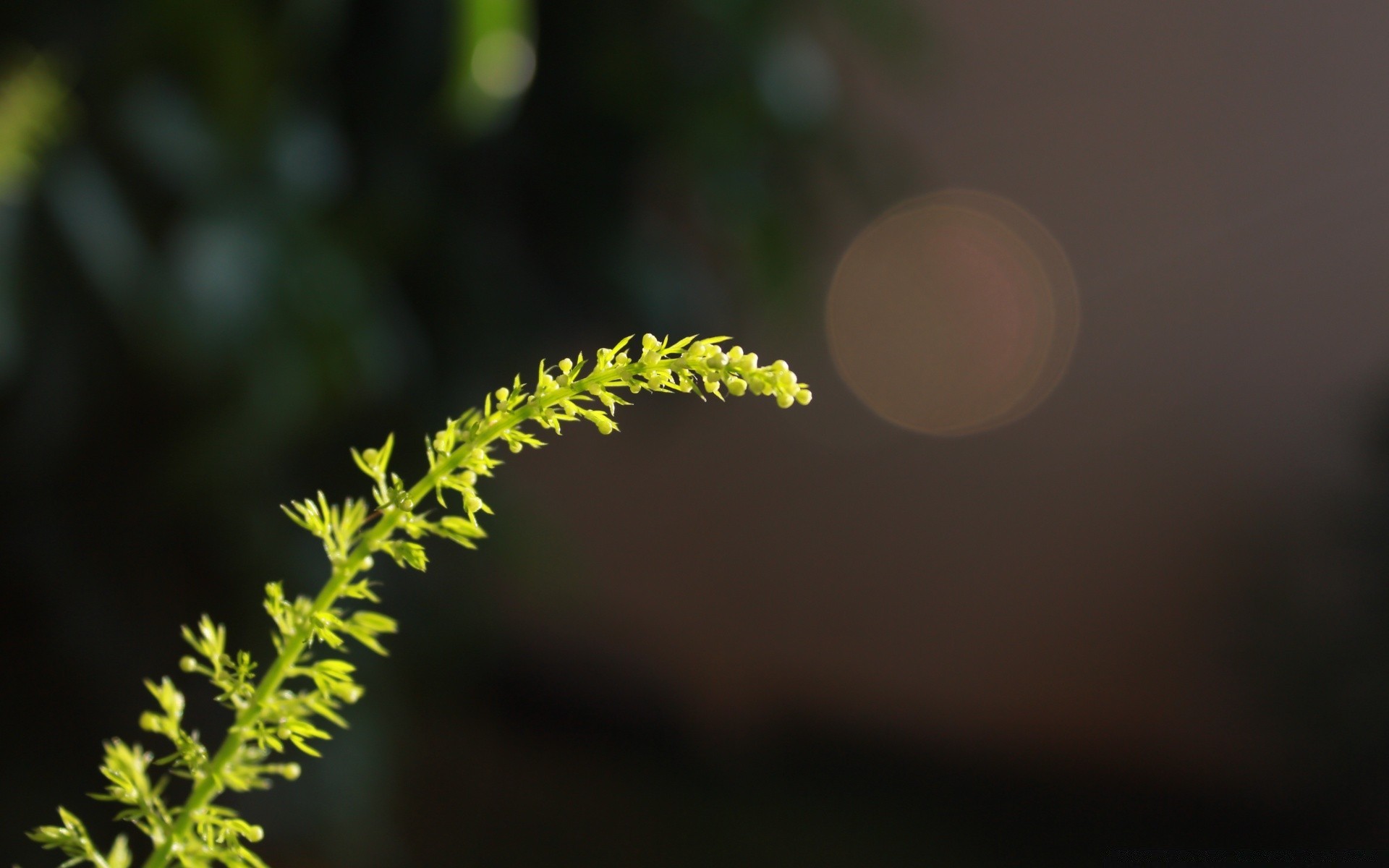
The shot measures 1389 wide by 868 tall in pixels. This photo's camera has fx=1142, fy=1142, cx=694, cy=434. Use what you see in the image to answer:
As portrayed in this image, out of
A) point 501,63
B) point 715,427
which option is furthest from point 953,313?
point 501,63

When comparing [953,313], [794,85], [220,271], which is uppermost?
[953,313]

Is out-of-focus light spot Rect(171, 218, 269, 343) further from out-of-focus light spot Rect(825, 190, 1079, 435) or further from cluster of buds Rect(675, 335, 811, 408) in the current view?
out-of-focus light spot Rect(825, 190, 1079, 435)

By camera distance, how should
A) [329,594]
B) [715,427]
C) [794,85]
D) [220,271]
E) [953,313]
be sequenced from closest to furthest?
[329,594] < [220,271] < [794,85] < [953,313] < [715,427]

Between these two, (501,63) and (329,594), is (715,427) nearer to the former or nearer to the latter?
(501,63)

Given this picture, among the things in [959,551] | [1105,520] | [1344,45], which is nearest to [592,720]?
[959,551]

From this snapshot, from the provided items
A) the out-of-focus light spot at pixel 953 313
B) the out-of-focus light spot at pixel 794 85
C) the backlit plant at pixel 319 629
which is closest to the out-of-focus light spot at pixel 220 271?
the out-of-focus light spot at pixel 794 85

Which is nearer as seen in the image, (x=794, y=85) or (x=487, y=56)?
(x=487, y=56)

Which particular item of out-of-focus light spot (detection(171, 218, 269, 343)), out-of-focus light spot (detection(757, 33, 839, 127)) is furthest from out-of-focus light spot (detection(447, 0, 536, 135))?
out-of-focus light spot (detection(757, 33, 839, 127))

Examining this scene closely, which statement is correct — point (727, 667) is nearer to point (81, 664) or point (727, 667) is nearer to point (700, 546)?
point (700, 546)
